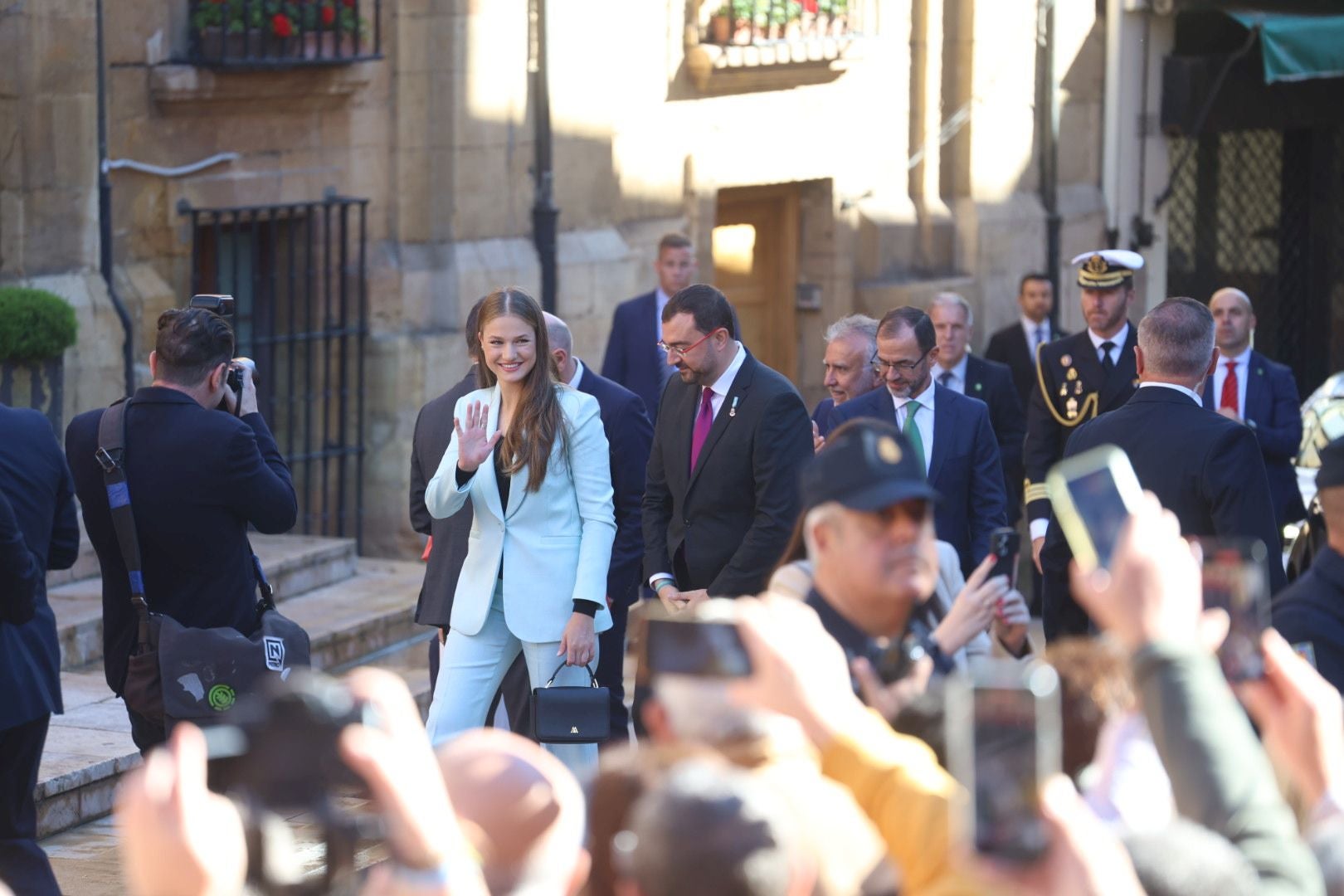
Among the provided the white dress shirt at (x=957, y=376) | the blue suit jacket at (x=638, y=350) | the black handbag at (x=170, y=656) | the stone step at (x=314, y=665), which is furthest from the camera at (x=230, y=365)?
the white dress shirt at (x=957, y=376)

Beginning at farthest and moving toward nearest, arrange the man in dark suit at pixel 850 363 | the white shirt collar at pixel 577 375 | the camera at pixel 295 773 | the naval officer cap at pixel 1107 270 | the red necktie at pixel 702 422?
the naval officer cap at pixel 1107 270, the man in dark suit at pixel 850 363, the white shirt collar at pixel 577 375, the red necktie at pixel 702 422, the camera at pixel 295 773

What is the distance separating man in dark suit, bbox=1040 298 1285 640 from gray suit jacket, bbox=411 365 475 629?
1943mm

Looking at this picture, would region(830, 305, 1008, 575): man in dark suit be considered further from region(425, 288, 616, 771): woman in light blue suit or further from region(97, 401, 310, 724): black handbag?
region(97, 401, 310, 724): black handbag

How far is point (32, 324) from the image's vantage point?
8844 millimetres

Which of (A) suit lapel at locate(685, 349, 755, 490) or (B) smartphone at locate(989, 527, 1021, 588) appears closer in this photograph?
(B) smartphone at locate(989, 527, 1021, 588)

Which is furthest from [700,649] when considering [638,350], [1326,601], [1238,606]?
[638,350]

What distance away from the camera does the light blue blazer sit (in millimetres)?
6500

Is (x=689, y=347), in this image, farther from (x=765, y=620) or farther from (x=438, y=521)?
(x=765, y=620)

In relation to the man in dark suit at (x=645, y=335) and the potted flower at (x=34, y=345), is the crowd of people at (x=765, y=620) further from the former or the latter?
the potted flower at (x=34, y=345)

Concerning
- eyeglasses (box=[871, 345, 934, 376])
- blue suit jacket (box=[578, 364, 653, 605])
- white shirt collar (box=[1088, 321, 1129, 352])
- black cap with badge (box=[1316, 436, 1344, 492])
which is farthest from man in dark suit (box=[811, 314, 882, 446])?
black cap with badge (box=[1316, 436, 1344, 492])

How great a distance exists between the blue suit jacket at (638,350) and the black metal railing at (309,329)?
167 centimetres

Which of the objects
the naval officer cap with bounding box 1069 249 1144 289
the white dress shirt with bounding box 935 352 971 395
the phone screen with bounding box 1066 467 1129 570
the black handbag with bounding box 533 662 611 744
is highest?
the naval officer cap with bounding box 1069 249 1144 289

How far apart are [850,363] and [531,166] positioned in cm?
464

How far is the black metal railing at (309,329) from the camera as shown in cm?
1110
